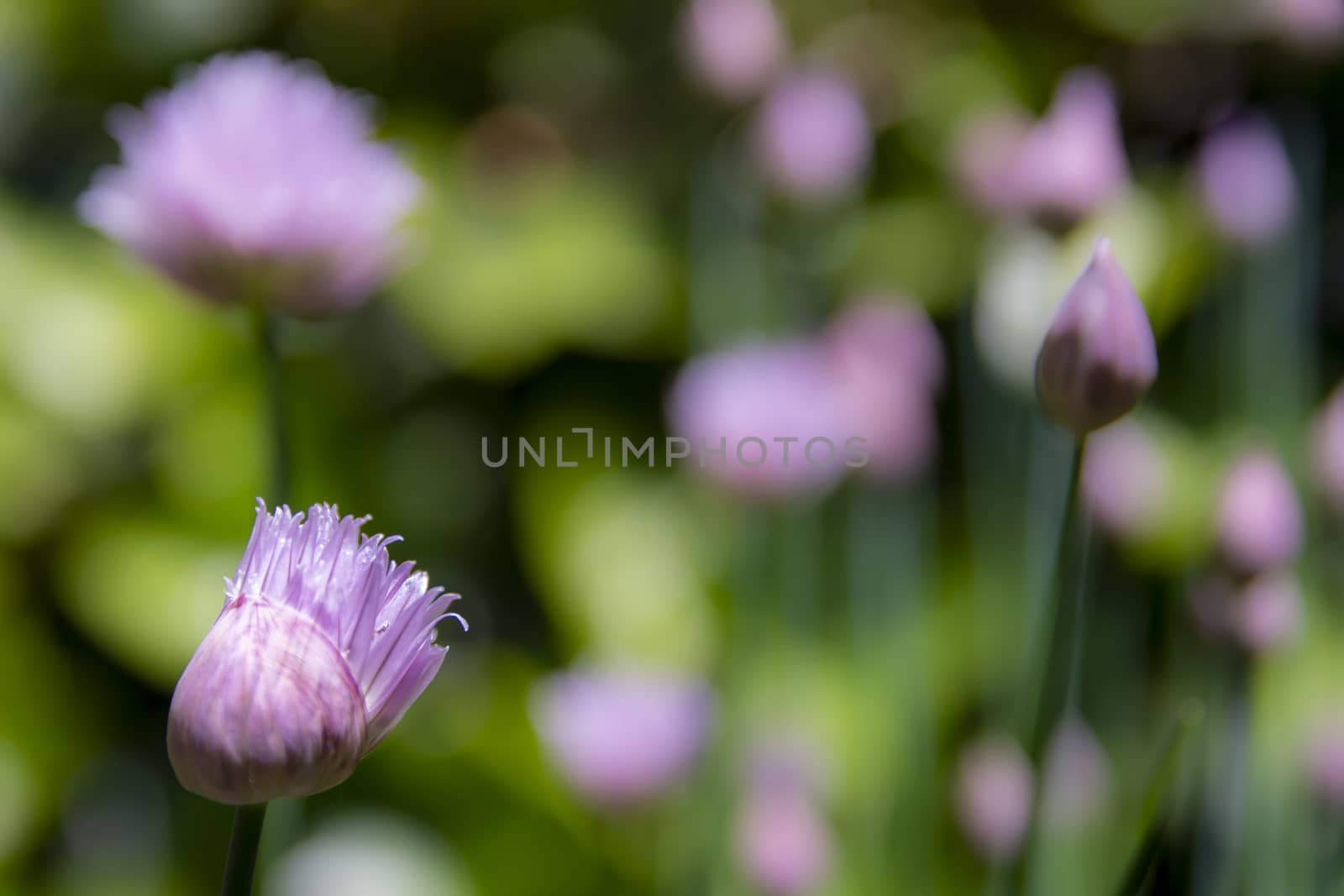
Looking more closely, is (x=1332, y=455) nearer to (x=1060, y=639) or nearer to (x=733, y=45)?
(x=1060, y=639)

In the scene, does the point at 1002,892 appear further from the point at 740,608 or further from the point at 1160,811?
the point at 740,608

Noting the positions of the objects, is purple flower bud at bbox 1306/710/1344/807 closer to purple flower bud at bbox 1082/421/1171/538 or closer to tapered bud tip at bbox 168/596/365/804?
purple flower bud at bbox 1082/421/1171/538

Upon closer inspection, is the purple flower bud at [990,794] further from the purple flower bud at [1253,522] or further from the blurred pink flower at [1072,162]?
the blurred pink flower at [1072,162]

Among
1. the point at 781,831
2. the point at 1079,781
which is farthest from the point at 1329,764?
the point at 781,831

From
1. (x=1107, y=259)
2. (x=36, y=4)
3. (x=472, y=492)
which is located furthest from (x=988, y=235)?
(x=36, y=4)

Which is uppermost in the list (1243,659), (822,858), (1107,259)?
(1107,259)

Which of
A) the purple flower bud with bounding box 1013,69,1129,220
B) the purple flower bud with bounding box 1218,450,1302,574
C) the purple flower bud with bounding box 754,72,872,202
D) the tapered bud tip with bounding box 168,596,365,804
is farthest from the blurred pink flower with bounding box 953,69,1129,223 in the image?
the tapered bud tip with bounding box 168,596,365,804
